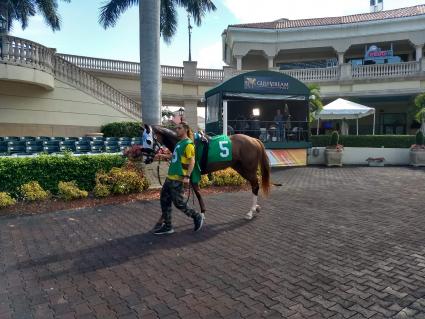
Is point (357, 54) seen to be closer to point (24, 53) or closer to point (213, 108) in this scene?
point (213, 108)

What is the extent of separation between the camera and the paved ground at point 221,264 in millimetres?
3504

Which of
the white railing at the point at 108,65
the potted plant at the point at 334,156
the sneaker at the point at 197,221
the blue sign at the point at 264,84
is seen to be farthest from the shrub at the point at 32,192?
the white railing at the point at 108,65

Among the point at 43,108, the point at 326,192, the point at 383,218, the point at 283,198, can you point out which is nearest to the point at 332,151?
the point at 326,192

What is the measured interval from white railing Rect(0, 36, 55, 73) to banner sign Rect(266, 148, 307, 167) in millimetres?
12063

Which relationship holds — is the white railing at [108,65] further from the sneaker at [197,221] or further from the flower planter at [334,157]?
the sneaker at [197,221]

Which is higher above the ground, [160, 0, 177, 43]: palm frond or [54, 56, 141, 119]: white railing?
[160, 0, 177, 43]: palm frond

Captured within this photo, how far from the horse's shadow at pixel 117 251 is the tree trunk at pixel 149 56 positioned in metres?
5.37

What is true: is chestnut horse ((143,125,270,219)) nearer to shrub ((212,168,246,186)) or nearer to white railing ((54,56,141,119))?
shrub ((212,168,246,186))

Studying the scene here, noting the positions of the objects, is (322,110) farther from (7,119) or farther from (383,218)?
(7,119)

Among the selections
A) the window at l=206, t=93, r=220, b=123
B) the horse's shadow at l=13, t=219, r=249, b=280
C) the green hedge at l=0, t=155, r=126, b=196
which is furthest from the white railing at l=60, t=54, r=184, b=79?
the horse's shadow at l=13, t=219, r=249, b=280

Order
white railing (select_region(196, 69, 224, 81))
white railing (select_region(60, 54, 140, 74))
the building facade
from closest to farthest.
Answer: white railing (select_region(60, 54, 140, 74))
the building facade
white railing (select_region(196, 69, 224, 81))

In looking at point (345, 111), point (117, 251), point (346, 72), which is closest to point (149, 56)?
point (117, 251)

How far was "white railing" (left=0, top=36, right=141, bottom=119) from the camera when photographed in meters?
15.7

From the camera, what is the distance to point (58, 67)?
715 inches
